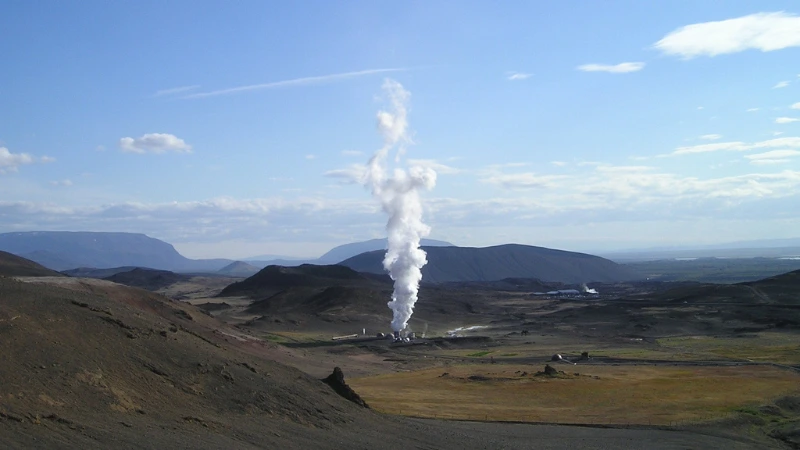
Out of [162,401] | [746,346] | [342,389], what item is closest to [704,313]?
[746,346]

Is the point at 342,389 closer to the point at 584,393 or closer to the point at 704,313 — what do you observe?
the point at 584,393

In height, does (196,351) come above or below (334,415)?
above

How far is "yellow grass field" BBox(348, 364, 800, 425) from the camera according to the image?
154 feet

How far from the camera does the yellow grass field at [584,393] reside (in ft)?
154

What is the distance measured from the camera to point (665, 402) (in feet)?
167

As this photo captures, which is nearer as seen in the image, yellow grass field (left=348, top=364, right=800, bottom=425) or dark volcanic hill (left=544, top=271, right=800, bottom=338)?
yellow grass field (left=348, top=364, right=800, bottom=425)

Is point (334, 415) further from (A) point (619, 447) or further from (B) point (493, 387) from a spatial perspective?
(B) point (493, 387)

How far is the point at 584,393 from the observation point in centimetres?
5619

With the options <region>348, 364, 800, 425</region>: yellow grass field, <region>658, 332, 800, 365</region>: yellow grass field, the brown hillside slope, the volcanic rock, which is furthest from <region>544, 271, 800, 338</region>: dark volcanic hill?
the brown hillside slope

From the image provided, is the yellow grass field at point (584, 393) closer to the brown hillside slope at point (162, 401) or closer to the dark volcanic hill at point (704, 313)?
the brown hillside slope at point (162, 401)

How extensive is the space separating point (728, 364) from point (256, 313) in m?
93.9

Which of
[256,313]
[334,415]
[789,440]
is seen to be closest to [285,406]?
[334,415]

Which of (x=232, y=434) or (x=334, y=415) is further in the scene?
(x=334, y=415)

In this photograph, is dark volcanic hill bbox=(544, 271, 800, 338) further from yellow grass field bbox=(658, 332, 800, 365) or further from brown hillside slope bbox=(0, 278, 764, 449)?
brown hillside slope bbox=(0, 278, 764, 449)
